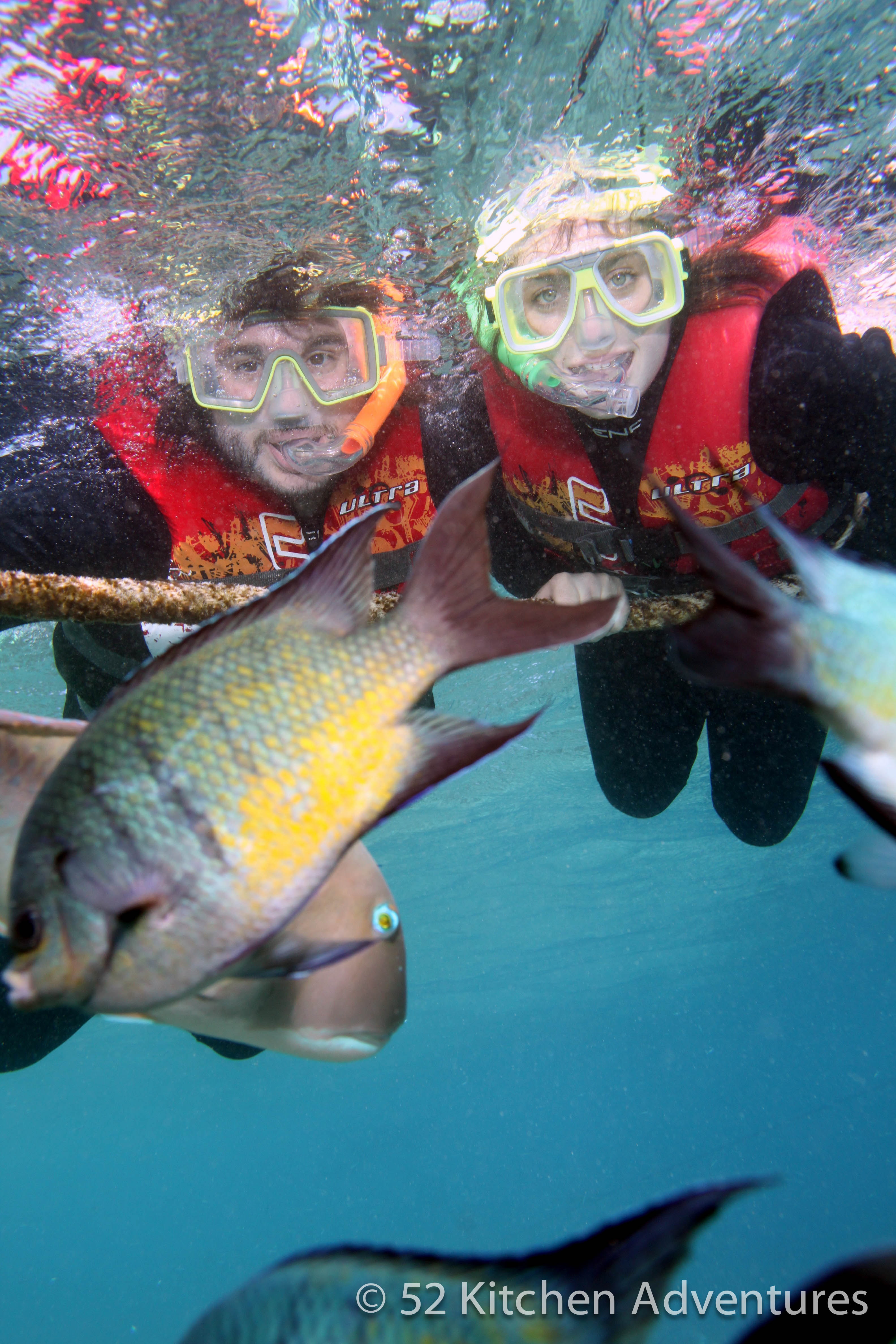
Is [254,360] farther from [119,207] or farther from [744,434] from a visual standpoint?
[744,434]

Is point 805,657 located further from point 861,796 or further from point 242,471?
point 242,471

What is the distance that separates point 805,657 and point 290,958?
0.79m

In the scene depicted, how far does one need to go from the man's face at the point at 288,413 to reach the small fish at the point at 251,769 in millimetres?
4306

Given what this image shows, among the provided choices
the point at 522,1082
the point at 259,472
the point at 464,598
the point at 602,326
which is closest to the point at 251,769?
the point at 464,598

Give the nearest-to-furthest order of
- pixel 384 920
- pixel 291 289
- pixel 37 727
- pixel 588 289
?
1. pixel 37 727
2. pixel 384 920
3. pixel 588 289
4. pixel 291 289

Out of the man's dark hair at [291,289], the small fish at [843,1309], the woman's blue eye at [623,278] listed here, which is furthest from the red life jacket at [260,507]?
the small fish at [843,1309]

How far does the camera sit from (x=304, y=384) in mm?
4996

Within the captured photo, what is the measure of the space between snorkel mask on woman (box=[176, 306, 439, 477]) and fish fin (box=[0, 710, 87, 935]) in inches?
160

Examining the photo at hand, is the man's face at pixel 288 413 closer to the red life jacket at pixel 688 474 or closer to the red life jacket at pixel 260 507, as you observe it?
the red life jacket at pixel 260 507

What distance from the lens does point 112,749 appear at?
3.16 ft

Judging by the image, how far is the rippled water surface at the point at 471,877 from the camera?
4.39 metres

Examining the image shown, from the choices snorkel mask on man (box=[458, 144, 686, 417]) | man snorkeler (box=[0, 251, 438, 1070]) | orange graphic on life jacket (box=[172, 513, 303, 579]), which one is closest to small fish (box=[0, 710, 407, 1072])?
man snorkeler (box=[0, 251, 438, 1070])

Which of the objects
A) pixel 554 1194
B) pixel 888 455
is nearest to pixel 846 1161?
pixel 554 1194

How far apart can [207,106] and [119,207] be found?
1.13 metres
